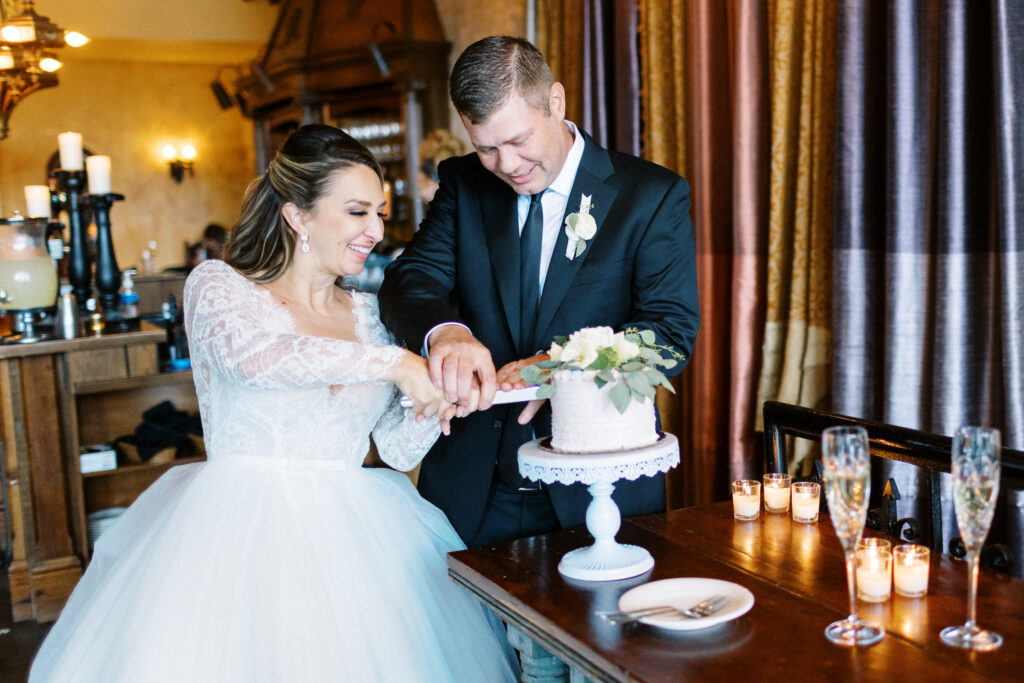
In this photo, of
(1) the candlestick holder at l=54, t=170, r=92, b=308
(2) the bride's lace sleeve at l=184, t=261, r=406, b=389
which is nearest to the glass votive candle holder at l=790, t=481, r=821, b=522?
(2) the bride's lace sleeve at l=184, t=261, r=406, b=389

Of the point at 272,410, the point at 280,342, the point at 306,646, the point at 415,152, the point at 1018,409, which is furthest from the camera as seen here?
the point at 415,152

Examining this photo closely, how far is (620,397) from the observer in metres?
1.64

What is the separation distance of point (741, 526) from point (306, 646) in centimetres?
89

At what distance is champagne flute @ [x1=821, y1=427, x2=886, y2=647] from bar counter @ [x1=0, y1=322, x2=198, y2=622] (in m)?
3.38

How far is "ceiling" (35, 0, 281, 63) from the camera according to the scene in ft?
33.8

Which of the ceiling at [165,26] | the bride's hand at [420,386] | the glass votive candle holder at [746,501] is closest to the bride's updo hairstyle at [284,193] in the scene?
the bride's hand at [420,386]

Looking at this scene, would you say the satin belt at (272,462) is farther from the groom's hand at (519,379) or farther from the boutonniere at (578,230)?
the boutonniere at (578,230)

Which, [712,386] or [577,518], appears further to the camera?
[712,386]

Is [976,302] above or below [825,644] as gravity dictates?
above

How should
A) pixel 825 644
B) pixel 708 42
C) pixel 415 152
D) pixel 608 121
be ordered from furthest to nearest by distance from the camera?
pixel 415 152 < pixel 608 121 < pixel 708 42 < pixel 825 644

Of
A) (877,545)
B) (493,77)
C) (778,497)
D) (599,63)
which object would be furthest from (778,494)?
(599,63)

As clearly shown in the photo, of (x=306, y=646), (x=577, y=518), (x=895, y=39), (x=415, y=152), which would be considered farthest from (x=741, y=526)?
(x=415, y=152)

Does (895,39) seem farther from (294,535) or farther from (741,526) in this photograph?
(294,535)

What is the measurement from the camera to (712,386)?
11.6 ft
